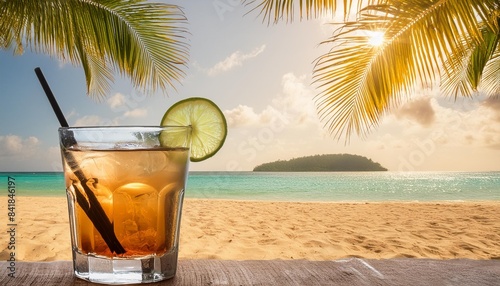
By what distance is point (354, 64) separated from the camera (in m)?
3.37

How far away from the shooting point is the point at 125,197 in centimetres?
93

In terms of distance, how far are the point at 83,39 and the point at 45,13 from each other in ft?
1.14

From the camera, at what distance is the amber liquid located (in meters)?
0.89

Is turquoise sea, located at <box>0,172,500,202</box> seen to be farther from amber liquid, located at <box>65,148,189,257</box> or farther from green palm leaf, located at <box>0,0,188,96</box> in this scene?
amber liquid, located at <box>65,148,189,257</box>

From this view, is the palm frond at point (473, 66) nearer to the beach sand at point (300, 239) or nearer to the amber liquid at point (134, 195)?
the beach sand at point (300, 239)

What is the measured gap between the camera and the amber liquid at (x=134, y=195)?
888 millimetres

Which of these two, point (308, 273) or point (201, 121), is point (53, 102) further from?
point (308, 273)

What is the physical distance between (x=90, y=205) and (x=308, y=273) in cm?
40

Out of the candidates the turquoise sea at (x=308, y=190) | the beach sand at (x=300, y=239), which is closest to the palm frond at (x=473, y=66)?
the beach sand at (x=300, y=239)

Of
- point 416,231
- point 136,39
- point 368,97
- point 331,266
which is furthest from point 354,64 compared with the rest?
point 416,231

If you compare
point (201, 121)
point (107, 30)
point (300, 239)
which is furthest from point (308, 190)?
point (201, 121)

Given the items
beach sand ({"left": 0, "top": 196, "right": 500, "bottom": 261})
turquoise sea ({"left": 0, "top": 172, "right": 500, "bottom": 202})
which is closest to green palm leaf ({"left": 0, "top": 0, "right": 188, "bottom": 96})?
beach sand ({"left": 0, "top": 196, "right": 500, "bottom": 261})

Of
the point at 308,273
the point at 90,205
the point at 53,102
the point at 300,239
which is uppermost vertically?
the point at 53,102

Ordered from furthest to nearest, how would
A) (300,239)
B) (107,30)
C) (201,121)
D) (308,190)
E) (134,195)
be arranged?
(308,190) < (300,239) < (107,30) < (201,121) < (134,195)
